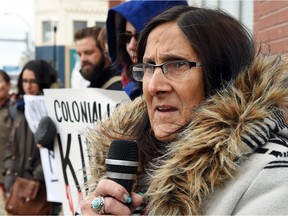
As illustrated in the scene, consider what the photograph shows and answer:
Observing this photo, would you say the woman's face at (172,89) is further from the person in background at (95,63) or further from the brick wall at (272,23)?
the person in background at (95,63)

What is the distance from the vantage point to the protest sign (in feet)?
9.21

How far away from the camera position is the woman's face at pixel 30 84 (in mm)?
4887

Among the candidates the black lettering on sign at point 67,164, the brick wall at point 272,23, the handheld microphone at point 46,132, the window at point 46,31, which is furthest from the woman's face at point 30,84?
the window at point 46,31

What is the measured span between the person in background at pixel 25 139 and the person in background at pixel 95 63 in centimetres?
88

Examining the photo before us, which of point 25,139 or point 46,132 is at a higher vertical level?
point 46,132

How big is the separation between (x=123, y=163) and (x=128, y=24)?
1456mm

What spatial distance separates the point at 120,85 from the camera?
11.0ft

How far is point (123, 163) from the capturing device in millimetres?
1698

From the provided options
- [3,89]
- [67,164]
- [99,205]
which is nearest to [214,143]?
[99,205]

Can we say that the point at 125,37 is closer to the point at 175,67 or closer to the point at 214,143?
the point at 175,67

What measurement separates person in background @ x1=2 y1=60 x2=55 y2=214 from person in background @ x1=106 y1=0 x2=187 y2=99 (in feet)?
6.03

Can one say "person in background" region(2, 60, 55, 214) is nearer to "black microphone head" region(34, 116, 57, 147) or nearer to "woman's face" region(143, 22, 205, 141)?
"black microphone head" region(34, 116, 57, 147)

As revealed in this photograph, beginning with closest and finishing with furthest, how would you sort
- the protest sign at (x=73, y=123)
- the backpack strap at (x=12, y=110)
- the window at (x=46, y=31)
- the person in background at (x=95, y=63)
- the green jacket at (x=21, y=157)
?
the protest sign at (x=73, y=123), the person in background at (x=95, y=63), the green jacket at (x=21, y=157), the backpack strap at (x=12, y=110), the window at (x=46, y=31)

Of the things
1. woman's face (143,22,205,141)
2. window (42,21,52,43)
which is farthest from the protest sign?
window (42,21,52,43)
